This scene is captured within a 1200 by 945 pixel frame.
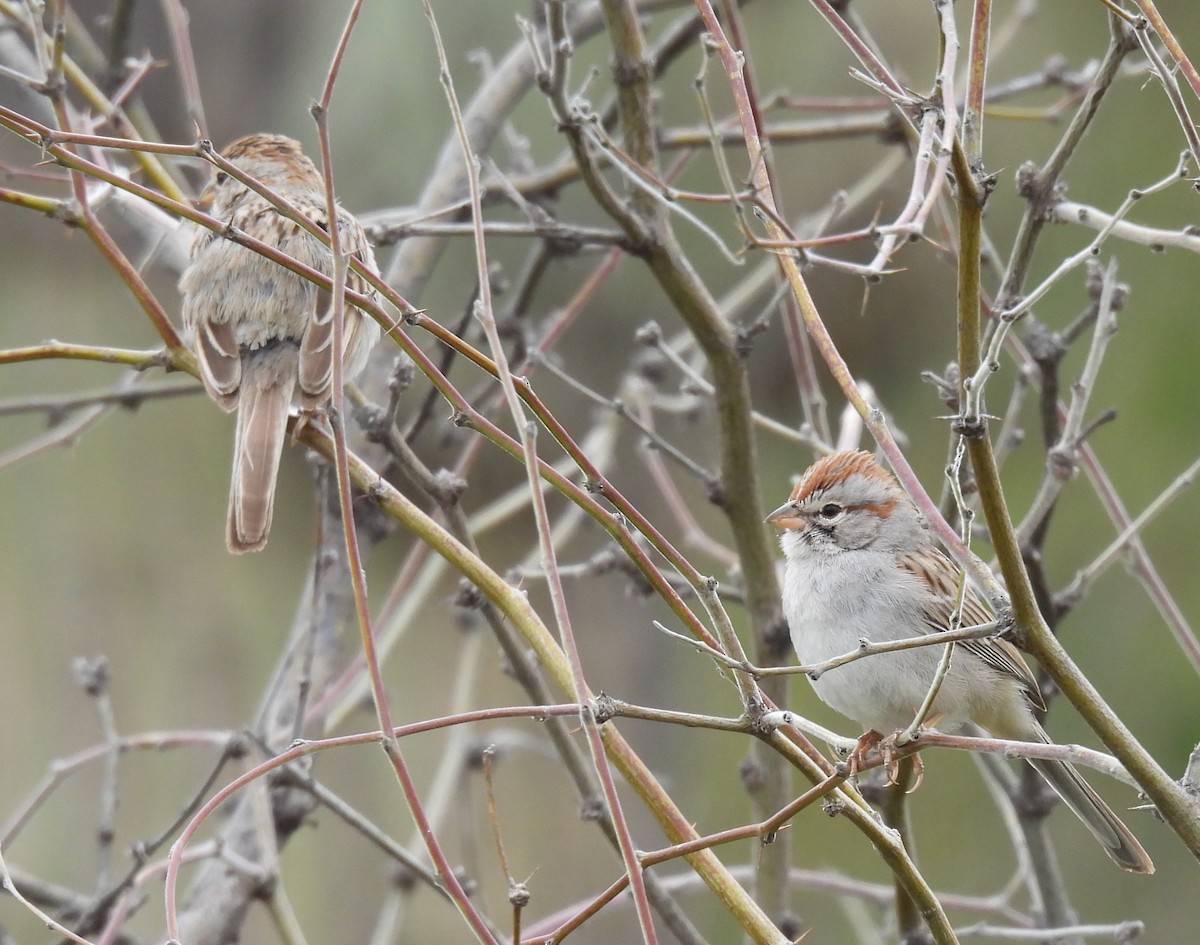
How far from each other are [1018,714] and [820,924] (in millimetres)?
4387

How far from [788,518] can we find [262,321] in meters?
1.39

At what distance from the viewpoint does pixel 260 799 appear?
298cm

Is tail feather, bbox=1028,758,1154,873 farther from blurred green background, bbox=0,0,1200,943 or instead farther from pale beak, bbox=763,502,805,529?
blurred green background, bbox=0,0,1200,943

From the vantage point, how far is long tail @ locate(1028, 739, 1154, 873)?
2.89 meters

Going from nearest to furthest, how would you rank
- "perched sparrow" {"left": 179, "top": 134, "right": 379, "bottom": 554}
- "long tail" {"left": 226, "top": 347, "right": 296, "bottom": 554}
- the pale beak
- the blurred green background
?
"long tail" {"left": 226, "top": 347, "right": 296, "bottom": 554}, "perched sparrow" {"left": 179, "top": 134, "right": 379, "bottom": 554}, the pale beak, the blurred green background

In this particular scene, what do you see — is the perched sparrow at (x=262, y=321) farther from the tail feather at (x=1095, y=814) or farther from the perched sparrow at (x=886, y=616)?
the tail feather at (x=1095, y=814)

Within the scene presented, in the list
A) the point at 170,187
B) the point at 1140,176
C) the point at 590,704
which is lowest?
the point at 590,704

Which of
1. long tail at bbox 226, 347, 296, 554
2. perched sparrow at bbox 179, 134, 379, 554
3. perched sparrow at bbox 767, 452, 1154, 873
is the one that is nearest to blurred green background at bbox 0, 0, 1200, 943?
perched sparrow at bbox 179, 134, 379, 554

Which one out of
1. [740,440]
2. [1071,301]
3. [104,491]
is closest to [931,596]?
[740,440]

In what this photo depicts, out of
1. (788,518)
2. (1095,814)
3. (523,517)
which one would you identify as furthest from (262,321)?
(523,517)

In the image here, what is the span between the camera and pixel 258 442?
301cm

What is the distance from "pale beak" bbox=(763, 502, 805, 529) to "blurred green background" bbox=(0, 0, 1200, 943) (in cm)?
313

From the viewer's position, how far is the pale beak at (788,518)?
11.4ft

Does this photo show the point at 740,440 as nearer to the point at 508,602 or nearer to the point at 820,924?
the point at 508,602
